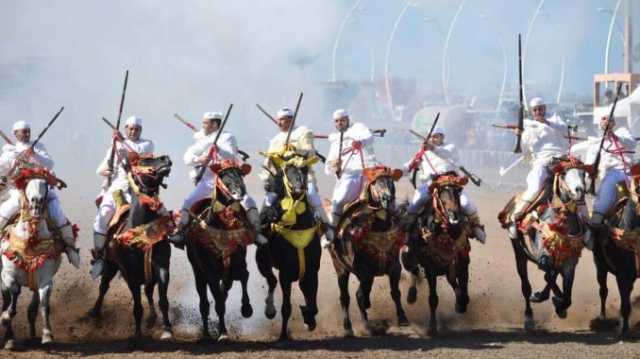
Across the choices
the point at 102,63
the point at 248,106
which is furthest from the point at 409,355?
the point at 248,106

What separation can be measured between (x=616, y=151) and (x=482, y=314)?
3486 mm

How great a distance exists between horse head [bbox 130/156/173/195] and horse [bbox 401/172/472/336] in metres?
3.78

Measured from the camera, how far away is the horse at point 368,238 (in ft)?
54.8

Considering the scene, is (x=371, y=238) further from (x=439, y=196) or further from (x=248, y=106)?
(x=248, y=106)

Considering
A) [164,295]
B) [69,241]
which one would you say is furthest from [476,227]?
[69,241]

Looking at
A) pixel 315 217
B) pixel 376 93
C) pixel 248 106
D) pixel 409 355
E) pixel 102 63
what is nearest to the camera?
pixel 409 355

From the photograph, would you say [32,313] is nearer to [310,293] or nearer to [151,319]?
[151,319]

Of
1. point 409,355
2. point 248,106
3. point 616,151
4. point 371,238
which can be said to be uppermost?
point 248,106

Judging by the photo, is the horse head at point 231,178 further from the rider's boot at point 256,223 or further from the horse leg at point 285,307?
the horse leg at point 285,307

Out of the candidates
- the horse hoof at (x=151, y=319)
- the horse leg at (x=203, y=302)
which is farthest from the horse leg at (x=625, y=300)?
the horse hoof at (x=151, y=319)

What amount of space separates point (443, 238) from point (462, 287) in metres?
0.94

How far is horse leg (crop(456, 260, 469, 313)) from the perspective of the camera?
1731 centimetres

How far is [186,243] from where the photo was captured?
53.9 feet

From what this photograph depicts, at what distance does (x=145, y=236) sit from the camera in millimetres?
15633
